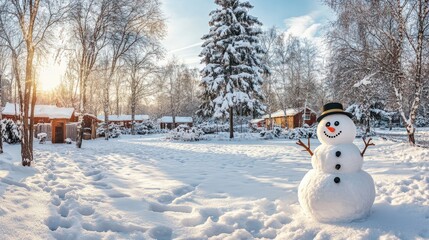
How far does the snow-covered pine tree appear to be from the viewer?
22.6 metres

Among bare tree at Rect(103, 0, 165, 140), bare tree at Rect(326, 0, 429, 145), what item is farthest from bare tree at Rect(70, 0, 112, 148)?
bare tree at Rect(326, 0, 429, 145)

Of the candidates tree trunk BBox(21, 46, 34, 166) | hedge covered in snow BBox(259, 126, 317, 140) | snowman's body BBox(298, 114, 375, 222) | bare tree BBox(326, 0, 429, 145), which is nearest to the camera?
snowman's body BBox(298, 114, 375, 222)

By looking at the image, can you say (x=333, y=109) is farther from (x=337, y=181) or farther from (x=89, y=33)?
(x=89, y=33)

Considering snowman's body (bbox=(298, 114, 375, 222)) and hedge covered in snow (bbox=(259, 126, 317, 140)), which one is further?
hedge covered in snow (bbox=(259, 126, 317, 140))

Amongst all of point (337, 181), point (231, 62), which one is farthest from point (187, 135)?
point (337, 181)

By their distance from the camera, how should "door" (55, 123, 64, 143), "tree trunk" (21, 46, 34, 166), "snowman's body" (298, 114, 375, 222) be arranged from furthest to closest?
1. "door" (55, 123, 64, 143)
2. "tree trunk" (21, 46, 34, 166)
3. "snowman's body" (298, 114, 375, 222)

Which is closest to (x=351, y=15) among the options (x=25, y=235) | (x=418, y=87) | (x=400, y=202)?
(x=418, y=87)

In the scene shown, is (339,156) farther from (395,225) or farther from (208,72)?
(208,72)

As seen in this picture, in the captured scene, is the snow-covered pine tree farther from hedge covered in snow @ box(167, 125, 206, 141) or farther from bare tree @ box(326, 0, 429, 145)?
bare tree @ box(326, 0, 429, 145)

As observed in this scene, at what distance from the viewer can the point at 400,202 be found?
189 inches

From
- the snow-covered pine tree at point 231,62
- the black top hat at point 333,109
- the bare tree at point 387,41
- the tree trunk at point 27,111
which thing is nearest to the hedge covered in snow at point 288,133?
the snow-covered pine tree at point 231,62

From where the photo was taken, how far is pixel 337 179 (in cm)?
387

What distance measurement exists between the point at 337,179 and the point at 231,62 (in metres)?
20.4

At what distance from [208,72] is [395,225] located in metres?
Answer: 20.6
